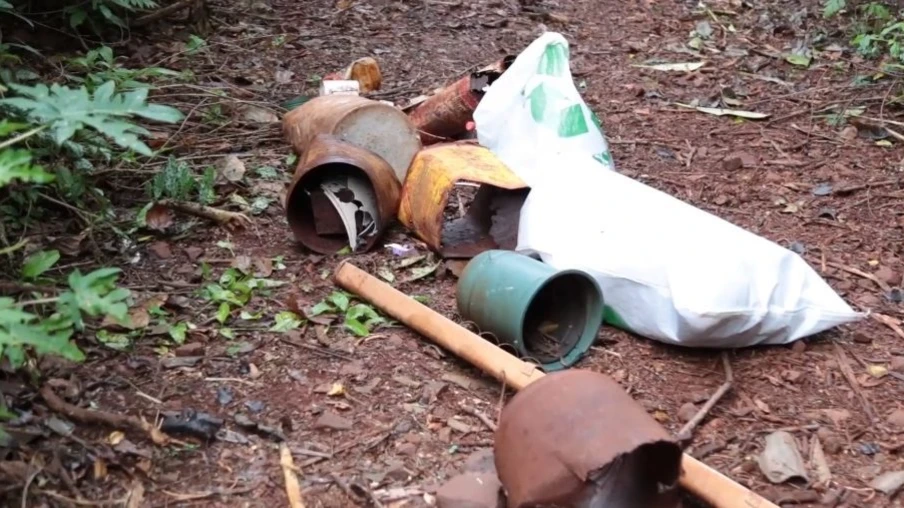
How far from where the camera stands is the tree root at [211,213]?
10.6ft

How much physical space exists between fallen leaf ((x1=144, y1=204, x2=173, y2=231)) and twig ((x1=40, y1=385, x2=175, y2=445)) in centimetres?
106

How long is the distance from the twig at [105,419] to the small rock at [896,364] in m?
2.00

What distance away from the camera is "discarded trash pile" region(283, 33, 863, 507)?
1925 mm

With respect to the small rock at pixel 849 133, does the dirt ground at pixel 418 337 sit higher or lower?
lower

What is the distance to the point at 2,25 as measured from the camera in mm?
4031

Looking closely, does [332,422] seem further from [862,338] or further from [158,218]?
[862,338]

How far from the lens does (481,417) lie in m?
2.39

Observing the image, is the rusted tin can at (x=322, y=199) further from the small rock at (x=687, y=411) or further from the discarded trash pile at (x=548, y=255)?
the small rock at (x=687, y=411)

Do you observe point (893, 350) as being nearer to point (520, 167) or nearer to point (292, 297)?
point (520, 167)

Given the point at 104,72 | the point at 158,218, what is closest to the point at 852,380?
the point at 158,218

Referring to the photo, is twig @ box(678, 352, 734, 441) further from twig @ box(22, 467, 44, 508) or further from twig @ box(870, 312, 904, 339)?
twig @ box(22, 467, 44, 508)

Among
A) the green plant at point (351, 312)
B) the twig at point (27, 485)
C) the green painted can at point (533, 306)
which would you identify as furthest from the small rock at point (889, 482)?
the twig at point (27, 485)

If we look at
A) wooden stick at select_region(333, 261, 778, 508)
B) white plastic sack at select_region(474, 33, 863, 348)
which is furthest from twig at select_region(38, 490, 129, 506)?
white plastic sack at select_region(474, 33, 863, 348)

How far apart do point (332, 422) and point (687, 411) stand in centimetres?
95
